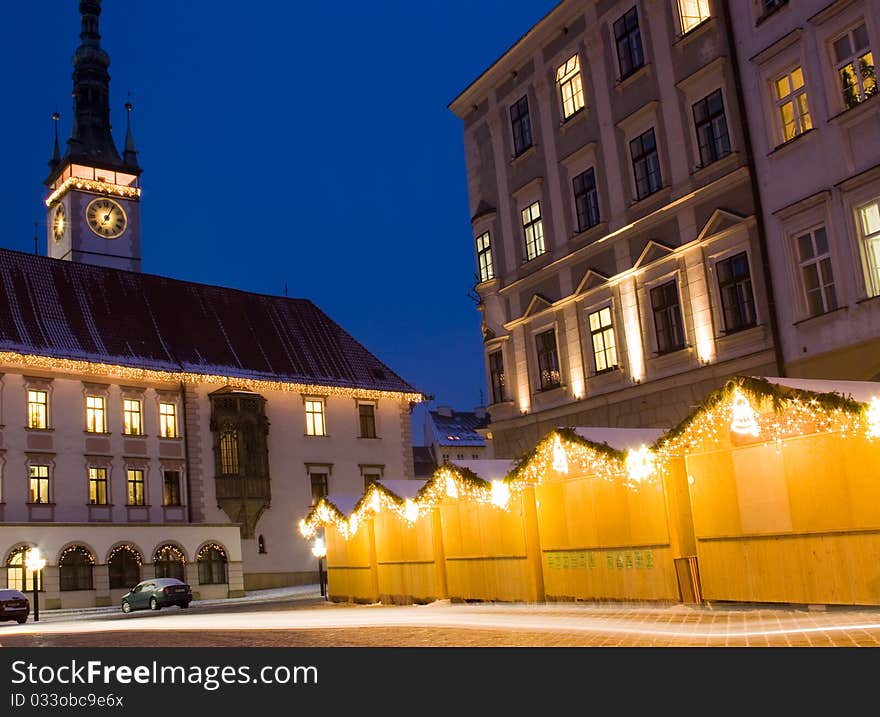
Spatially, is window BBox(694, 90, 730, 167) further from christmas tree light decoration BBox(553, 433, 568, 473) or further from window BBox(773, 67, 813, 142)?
christmas tree light decoration BBox(553, 433, 568, 473)

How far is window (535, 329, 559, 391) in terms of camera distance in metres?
29.0

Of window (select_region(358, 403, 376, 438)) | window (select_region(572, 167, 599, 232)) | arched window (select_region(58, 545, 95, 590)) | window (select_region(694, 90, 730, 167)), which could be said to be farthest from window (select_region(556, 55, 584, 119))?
window (select_region(358, 403, 376, 438))

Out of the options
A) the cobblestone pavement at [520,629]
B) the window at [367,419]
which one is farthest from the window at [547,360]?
the window at [367,419]

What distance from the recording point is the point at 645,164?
26.1 m

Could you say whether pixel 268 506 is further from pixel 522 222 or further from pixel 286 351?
pixel 522 222

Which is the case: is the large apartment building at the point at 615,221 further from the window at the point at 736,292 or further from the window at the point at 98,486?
the window at the point at 98,486

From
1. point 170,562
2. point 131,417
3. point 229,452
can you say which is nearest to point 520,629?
point 170,562

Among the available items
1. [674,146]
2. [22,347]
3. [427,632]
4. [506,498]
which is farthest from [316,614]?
[22,347]

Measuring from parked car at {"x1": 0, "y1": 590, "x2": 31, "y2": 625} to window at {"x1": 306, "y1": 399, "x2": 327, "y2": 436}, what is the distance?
20.0m

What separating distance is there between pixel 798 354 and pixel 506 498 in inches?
278

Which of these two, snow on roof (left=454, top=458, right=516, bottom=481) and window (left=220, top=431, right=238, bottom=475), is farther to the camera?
window (left=220, top=431, right=238, bottom=475)

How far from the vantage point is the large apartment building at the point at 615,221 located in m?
23.5

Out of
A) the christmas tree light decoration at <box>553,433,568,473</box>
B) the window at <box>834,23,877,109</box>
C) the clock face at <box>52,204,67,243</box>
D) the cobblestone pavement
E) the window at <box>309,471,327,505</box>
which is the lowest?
the cobblestone pavement
